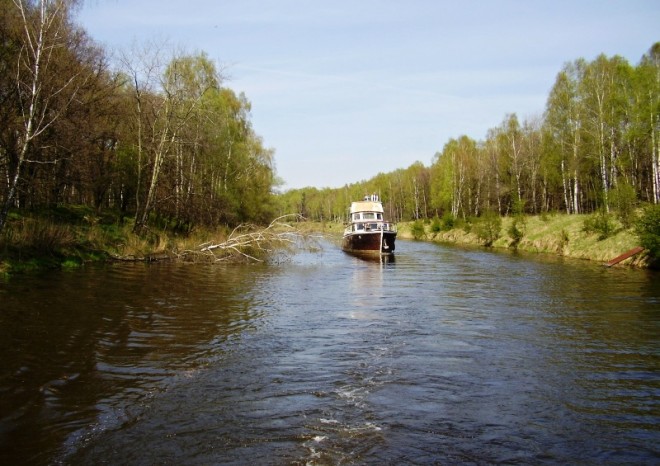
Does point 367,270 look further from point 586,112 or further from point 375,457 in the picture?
point 586,112

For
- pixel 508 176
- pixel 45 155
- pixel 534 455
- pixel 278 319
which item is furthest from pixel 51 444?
pixel 508 176

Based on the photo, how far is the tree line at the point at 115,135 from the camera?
20859 millimetres

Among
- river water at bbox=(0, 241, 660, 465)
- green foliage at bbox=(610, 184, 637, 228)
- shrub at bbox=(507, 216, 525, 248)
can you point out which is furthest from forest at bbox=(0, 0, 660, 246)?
river water at bbox=(0, 241, 660, 465)

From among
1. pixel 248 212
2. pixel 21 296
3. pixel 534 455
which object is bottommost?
pixel 534 455

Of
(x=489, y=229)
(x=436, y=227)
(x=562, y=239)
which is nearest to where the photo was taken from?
(x=562, y=239)

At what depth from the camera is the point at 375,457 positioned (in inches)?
200

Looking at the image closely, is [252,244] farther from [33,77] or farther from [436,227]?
[436,227]

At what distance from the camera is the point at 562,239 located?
33531mm

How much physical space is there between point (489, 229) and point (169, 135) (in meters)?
28.7

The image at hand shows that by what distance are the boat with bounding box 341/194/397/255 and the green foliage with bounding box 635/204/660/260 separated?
54.4 feet

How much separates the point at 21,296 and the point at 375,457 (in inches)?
454

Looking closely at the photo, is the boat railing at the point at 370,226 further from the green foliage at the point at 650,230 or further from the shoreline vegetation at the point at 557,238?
the green foliage at the point at 650,230

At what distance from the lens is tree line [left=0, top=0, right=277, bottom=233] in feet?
68.4

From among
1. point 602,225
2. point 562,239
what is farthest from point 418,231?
point 602,225
